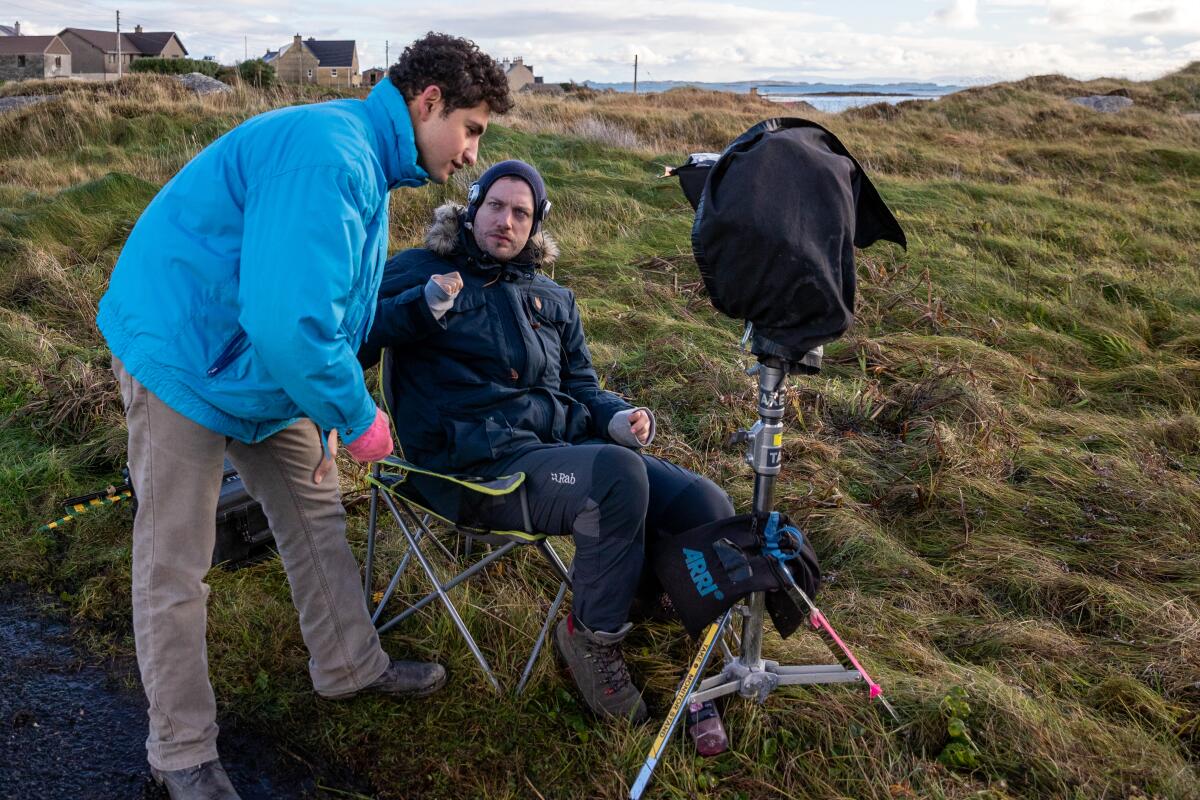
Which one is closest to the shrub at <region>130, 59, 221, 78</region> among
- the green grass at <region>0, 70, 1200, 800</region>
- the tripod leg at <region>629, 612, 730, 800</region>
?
the green grass at <region>0, 70, 1200, 800</region>

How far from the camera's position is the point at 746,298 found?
217 centimetres

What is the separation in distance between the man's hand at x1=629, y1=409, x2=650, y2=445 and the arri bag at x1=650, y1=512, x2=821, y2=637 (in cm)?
56

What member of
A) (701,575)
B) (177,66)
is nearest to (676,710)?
(701,575)

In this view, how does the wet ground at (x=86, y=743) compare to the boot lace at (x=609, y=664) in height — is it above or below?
below

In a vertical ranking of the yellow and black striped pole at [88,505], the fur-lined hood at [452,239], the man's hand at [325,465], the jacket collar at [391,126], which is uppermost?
the jacket collar at [391,126]

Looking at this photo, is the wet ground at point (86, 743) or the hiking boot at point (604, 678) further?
the hiking boot at point (604, 678)

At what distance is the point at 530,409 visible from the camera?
9.49 feet

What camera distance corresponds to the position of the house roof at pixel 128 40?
65000 millimetres

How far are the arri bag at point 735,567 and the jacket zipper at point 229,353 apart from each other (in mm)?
1224

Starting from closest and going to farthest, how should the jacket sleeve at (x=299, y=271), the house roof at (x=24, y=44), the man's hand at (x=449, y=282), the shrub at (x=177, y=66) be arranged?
1. the jacket sleeve at (x=299, y=271)
2. the man's hand at (x=449, y=282)
3. the shrub at (x=177, y=66)
4. the house roof at (x=24, y=44)

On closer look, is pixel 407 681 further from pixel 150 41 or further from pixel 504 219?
pixel 150 41

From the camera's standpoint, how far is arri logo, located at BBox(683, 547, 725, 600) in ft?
7.73

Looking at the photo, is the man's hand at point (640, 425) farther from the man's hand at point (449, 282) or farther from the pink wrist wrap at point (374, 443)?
the pink wrist wrap at point (374, 443)

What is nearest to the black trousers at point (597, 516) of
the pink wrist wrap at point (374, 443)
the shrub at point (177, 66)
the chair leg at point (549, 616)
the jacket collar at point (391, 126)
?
the chair leg at point (549, 616)
